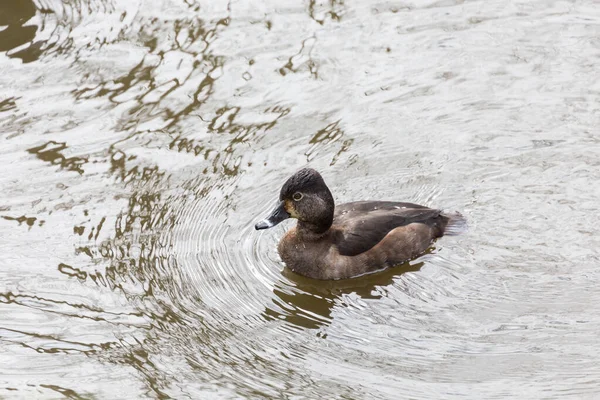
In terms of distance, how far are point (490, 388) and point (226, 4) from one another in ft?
22.7

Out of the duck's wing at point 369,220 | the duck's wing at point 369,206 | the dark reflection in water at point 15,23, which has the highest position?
the dark reflection in water at point 15,23

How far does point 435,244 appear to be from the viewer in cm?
855

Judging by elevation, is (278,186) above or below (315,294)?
above

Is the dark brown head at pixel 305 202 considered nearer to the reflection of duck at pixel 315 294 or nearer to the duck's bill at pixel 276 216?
the duck's bill at pixel 276 216

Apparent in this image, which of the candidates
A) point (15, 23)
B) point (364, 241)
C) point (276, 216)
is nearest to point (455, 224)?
point (364, 241)

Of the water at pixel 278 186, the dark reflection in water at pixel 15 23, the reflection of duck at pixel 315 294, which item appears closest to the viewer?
the water at pixel 278 186

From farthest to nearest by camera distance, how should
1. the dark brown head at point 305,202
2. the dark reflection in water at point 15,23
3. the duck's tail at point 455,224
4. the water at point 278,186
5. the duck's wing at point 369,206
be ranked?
1. the dark reflection in water at point 15,23
2. the duck's tail at point 455,224
3. the duck's wing at point 369,206
4. the dark brown head at point 305,202
5. the water at point 278,186

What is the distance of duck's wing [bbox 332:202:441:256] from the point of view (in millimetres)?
8258

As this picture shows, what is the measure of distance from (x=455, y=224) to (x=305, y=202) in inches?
57.3

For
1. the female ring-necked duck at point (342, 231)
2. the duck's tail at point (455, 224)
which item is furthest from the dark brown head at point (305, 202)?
the duck's tail at point (455, 224)

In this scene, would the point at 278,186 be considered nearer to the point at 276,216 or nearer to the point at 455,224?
the point at 276,216

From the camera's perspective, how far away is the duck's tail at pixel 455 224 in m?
8.57

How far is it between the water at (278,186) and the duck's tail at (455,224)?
8 cm

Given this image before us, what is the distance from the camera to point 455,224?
8.62 meters
